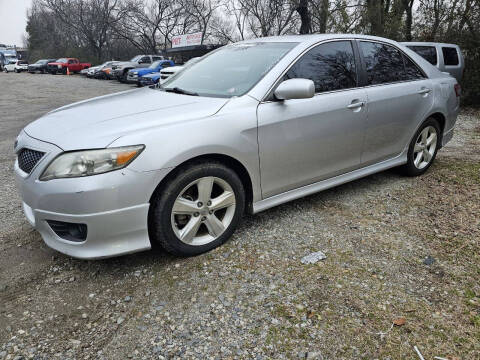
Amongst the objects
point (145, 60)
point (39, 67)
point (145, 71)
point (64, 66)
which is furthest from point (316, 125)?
point (39, 67)

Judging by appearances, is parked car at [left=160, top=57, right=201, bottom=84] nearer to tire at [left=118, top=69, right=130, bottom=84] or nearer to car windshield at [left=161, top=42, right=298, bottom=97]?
car windshield at [left=161, top=42, right=298, bottom=97]

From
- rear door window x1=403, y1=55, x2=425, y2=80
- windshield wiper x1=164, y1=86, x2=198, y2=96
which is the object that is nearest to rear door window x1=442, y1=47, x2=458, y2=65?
rear door window x1=403, y1=55, x2=425, y2=80

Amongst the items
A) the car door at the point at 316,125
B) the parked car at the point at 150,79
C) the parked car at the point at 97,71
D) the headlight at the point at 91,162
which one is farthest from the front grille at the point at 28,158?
the parked car at the point at 97,71

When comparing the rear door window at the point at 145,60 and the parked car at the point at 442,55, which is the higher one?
the rear door window at the point at 145,60

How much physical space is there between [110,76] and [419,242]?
2716 centimetres

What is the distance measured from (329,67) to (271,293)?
2085 mm

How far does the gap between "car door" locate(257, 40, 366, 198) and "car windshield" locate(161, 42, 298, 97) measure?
0.73 ft

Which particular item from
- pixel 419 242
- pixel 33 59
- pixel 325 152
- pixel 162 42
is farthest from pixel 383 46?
pixel 33 59

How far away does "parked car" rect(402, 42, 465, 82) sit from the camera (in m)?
9.31

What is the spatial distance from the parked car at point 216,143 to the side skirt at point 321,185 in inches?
0.5

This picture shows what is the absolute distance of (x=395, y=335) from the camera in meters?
2.00

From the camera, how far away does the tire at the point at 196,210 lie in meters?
2.46

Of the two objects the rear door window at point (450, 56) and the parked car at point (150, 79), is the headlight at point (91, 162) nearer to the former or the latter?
the rear door window at point (450, 56)

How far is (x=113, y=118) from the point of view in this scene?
2.56 metres
